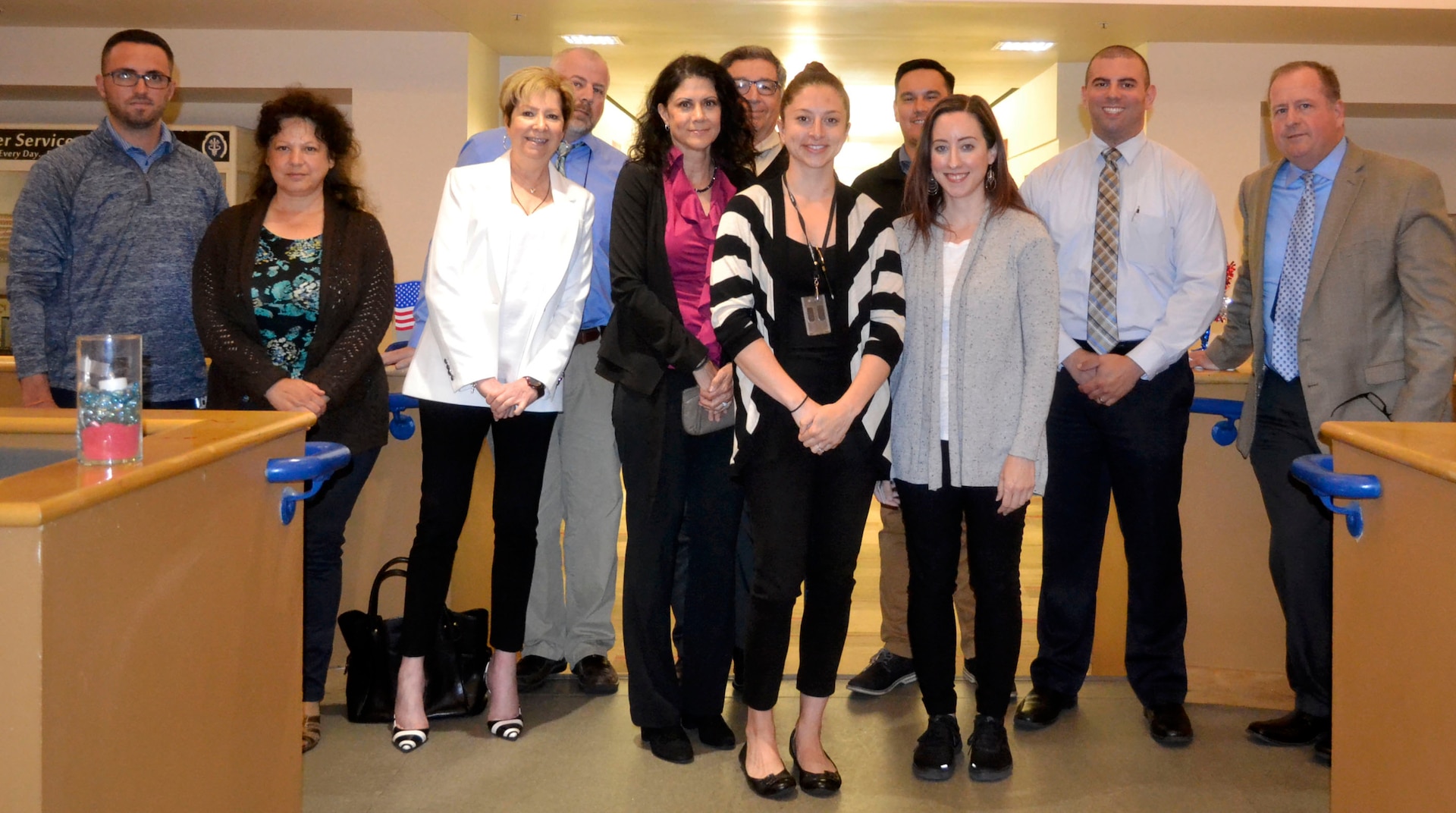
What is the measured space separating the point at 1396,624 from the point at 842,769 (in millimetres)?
1386

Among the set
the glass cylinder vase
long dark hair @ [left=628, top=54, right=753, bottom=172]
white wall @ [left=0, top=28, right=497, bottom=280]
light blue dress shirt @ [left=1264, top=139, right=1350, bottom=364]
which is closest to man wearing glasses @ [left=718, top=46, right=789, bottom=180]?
long dark hair @ [left=628, top=54, right=753, bottom=172]

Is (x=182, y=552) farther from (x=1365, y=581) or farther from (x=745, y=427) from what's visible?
(x=1365, y=581)

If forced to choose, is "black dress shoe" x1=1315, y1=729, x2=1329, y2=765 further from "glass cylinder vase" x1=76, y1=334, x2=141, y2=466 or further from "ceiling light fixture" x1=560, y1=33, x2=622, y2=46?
"ceiling light fixture" x1=560, y1=33, x2=622, y2=46

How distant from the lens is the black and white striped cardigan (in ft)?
8.34

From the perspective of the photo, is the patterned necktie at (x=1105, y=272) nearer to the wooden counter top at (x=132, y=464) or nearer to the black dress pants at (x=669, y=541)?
the black dress pants at (x=669, y=541)

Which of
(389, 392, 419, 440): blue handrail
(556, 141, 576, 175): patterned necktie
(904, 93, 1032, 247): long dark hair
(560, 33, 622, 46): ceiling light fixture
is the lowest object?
(389, 392, 419, 440): blue handrail

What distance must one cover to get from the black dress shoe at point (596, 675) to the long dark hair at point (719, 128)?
1431 millimetres

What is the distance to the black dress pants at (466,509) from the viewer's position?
2.89m

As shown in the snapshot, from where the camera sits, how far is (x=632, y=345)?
9.07ft

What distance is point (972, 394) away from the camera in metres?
2.62

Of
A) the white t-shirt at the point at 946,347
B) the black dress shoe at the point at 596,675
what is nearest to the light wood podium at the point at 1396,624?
the white t-shirt at the point at 946,347

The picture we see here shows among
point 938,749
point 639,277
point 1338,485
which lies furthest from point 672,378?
point 1338,485

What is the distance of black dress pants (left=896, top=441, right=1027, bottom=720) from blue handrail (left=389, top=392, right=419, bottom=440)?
1.50 m

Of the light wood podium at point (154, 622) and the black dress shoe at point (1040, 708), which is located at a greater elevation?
the light wood podium at point (154, 622)
